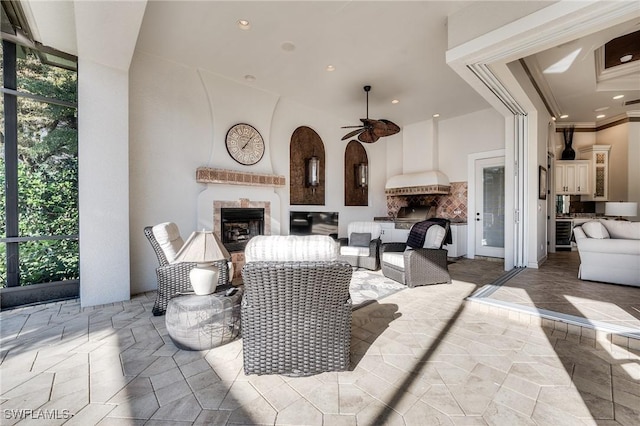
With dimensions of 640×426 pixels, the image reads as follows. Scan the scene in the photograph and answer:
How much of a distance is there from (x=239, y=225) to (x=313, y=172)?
1.80m

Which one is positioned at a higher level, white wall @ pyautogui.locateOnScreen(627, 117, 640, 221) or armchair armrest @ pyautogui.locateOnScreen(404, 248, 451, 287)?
white wall @ pyautogui.locateOnScreen(627, 117, 640, 221)

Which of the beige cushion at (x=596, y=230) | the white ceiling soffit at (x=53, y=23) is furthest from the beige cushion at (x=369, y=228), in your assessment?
the white ceiling soffit at (x=53, y=23)

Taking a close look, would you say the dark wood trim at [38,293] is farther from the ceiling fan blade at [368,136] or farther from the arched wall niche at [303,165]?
the ceiling fan blade at [368,136]

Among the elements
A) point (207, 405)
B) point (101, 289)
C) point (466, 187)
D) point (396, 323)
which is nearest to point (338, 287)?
point (207, 405)

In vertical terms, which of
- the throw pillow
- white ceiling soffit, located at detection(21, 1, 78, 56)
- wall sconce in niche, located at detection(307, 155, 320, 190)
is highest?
white ceiling soffit, located at detection(21, 1, 78, 56)

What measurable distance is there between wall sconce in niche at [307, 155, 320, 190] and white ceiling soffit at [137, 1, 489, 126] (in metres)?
1.21

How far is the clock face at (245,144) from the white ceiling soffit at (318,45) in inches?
31.5

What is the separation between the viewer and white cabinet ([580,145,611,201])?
6695 millimetres

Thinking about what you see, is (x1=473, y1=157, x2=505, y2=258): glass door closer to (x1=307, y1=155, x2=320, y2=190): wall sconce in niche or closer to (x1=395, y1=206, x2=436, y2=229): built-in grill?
(x1=395, y1=206, x2=436, y2=229): built-in grill

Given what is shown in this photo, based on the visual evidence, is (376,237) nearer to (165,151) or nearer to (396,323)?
(396,323)

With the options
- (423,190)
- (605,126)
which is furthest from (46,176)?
(605,126)

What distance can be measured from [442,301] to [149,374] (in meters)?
→ 3.00

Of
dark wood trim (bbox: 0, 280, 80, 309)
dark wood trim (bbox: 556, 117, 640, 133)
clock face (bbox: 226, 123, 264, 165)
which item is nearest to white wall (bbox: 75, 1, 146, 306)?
dark wood trim (bbox: 0, 280, 80, 309)

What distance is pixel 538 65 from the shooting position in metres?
3.95
